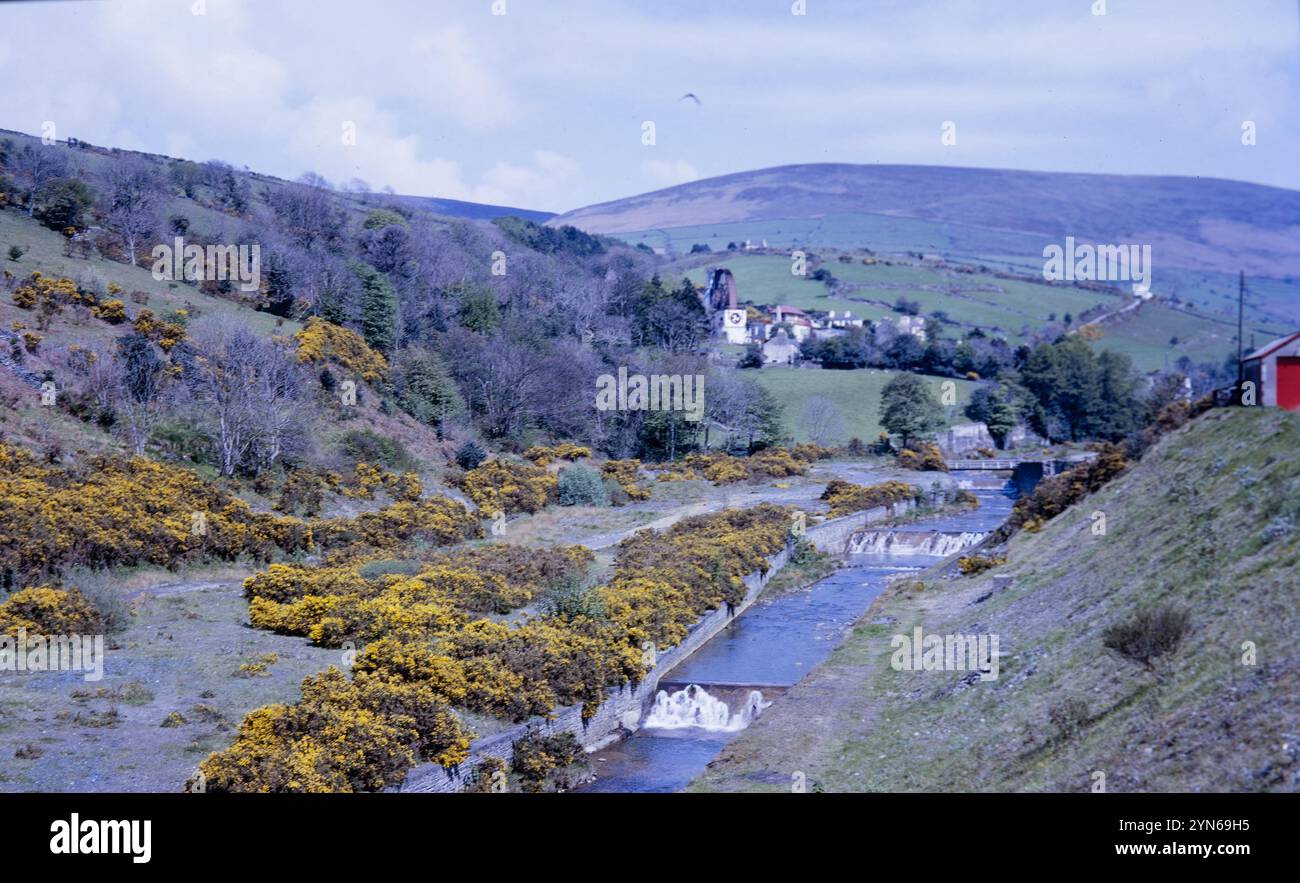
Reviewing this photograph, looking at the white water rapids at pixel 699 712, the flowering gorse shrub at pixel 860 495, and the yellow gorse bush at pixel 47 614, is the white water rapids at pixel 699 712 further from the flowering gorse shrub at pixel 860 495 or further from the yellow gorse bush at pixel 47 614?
the flowering gorse shrub at pixel 860 495

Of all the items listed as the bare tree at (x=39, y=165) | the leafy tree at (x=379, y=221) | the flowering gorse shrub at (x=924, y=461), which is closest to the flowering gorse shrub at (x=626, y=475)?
the flowering gorse shrub at (x=924, y=461)

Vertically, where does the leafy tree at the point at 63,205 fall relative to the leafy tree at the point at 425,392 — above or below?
above

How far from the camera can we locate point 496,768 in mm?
14008

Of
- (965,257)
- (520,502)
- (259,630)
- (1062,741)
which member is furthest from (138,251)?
(965,257)

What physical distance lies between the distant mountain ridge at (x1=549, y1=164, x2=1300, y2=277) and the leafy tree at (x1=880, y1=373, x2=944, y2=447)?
47.0 meters

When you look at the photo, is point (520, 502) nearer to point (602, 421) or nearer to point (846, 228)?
point (602, 421)

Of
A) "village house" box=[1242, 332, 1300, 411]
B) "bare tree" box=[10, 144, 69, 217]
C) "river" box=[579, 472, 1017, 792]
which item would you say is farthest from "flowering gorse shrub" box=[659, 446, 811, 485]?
"bare tree" box=[10, 144, 69, 217]

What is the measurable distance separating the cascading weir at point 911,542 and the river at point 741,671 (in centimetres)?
7

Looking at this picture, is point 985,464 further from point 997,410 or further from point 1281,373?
point 1281,373

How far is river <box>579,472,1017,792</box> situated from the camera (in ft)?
54.7

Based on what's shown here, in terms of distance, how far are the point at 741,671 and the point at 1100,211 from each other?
170 metres

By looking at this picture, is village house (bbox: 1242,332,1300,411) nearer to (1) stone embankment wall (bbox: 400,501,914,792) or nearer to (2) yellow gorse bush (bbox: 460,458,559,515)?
(1) stone embankment wall (bbox: 400,501,914,792)

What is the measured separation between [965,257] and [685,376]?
94483 millimetres

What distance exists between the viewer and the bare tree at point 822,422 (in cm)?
6431
